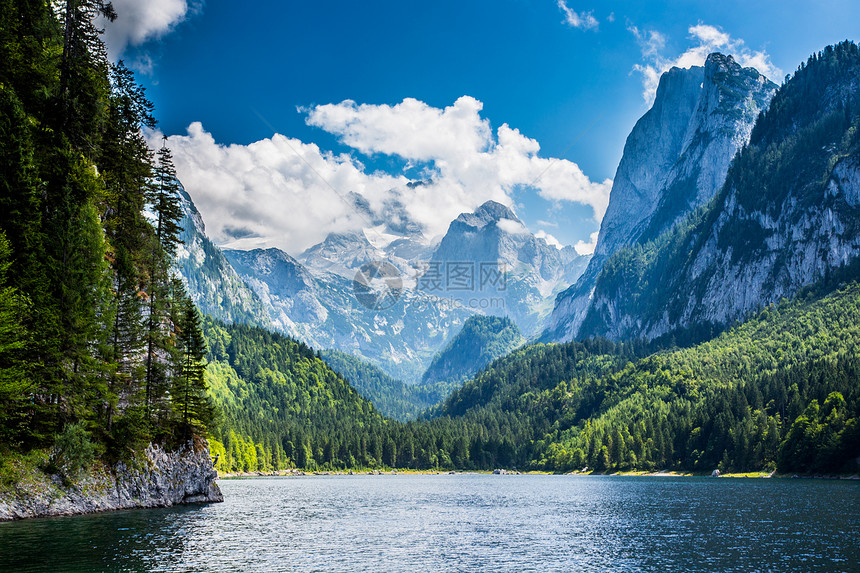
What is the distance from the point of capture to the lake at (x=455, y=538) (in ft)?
179

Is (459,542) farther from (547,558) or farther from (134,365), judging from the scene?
(134,365)

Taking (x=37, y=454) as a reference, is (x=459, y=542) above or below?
below

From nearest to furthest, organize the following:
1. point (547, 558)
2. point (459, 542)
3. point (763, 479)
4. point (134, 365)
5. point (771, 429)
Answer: point (547, 558), point (459, 542), point (134, 365), point (763, 479), point (771, 429)

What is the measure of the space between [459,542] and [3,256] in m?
55.2

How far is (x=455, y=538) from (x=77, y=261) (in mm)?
54073

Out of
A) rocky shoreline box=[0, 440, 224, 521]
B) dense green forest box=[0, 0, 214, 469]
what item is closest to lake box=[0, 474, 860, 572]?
rocky shoreline box=[0, 440, 224, 521]

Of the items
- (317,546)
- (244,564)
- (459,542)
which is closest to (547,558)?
(459,542)

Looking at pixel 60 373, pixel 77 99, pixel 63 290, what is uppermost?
pixel 77 99

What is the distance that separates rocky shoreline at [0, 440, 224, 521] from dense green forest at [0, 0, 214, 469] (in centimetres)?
301

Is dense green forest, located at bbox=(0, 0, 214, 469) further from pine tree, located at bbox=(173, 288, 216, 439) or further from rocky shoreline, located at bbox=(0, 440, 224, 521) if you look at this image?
rocky shoreline, located at bbox=(0, 440, 224, 521)

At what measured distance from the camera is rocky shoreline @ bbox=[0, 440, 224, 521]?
71.4 m

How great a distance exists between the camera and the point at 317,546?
6569cm

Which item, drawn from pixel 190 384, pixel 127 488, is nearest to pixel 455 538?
pixel 127 488

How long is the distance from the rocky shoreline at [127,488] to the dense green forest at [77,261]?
3012 mm
